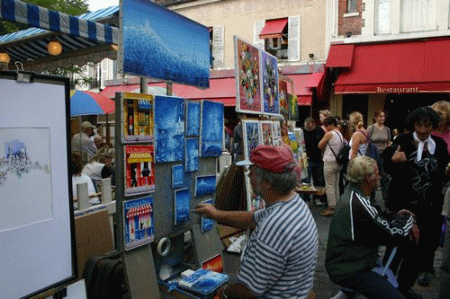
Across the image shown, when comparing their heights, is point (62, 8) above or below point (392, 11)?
above

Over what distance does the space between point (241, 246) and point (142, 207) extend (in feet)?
7.07

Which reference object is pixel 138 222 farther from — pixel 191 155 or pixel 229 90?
pixel 229 90

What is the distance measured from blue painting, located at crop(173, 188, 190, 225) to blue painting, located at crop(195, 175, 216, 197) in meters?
0.16

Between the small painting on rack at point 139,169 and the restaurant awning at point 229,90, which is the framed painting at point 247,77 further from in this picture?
the restaurant awning at point 229,90

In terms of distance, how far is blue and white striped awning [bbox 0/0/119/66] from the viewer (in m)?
3.43

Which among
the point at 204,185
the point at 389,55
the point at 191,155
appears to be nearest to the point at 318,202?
the point at 204,185

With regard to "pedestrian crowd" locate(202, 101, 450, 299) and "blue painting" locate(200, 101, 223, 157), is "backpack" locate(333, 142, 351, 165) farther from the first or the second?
"blue painting" locate(200, 101, 223, 157)

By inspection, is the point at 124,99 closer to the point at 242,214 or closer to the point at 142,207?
the point at 142,207

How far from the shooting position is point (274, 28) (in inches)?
516

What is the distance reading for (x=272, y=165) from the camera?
6.16 feet

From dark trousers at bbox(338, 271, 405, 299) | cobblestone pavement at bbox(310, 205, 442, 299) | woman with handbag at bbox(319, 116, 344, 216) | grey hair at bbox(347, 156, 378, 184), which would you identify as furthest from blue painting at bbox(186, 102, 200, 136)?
woman with handbag at bbox(319, 116, 344, 216)

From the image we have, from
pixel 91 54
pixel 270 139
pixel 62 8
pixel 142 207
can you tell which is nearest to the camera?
pixel 142 207

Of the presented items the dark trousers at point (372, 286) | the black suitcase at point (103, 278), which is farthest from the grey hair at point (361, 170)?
the black suitcase at point (103, 278)

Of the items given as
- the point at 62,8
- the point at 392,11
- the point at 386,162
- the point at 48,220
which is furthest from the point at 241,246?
the point at 62,8
